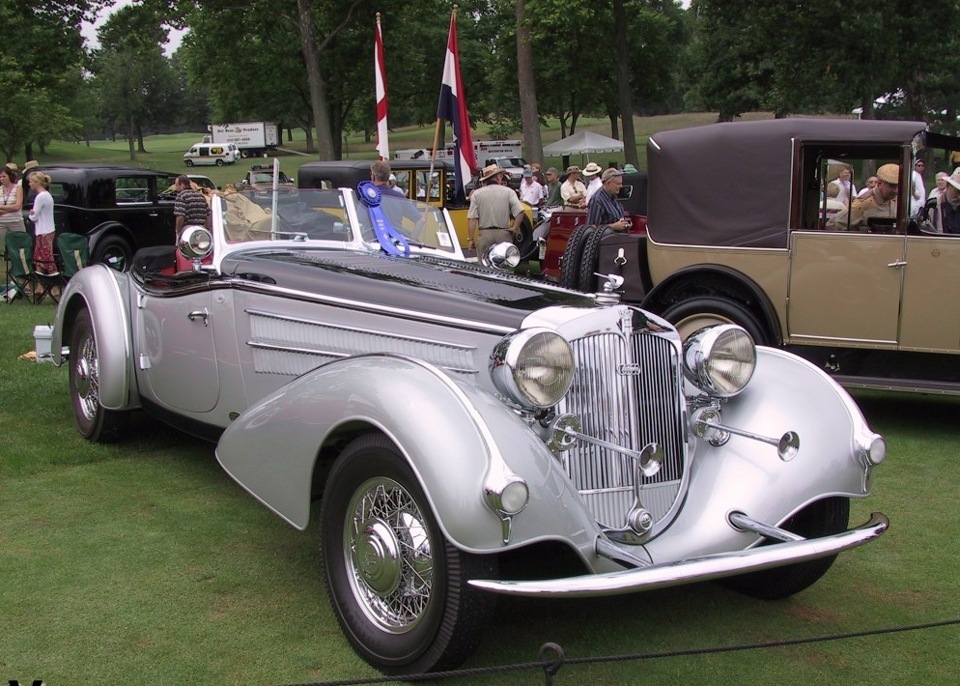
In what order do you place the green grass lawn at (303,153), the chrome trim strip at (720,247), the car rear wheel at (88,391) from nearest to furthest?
1. the car rear wheel at (88,391)
2. the chrome trim strip at (720,247)
3. the green grass lawn at (303,153)

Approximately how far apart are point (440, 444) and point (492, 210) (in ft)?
28.5

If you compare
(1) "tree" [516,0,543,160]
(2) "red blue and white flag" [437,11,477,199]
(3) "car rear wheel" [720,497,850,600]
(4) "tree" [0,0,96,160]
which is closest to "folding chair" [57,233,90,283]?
(2) "red blue and white flag" [437,11,477,199]

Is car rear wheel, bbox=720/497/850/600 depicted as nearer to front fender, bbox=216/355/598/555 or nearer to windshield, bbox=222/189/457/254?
front fender, bbox=216/355/598/555

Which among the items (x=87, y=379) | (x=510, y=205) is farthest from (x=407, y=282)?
(x=510, y=205)

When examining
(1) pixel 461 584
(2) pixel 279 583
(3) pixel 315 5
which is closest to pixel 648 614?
(1) pixel 461 584

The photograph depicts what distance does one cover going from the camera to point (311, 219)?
17.4ft

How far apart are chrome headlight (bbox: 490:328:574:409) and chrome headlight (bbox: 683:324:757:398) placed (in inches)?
27.8

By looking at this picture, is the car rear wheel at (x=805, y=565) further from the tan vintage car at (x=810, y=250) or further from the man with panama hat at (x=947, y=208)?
the man with panama hat at (x=947, y=208)

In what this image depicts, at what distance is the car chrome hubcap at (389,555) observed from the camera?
3.21m

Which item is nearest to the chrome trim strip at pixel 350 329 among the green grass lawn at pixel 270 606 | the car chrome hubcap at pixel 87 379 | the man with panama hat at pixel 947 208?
A: the green grass lawn at pixel 270 606

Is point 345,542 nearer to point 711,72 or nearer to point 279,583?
point 279,583

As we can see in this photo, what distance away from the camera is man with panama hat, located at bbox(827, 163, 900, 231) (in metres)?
6.85

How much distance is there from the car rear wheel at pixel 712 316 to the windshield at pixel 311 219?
101 inches

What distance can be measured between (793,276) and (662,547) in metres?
3.99
